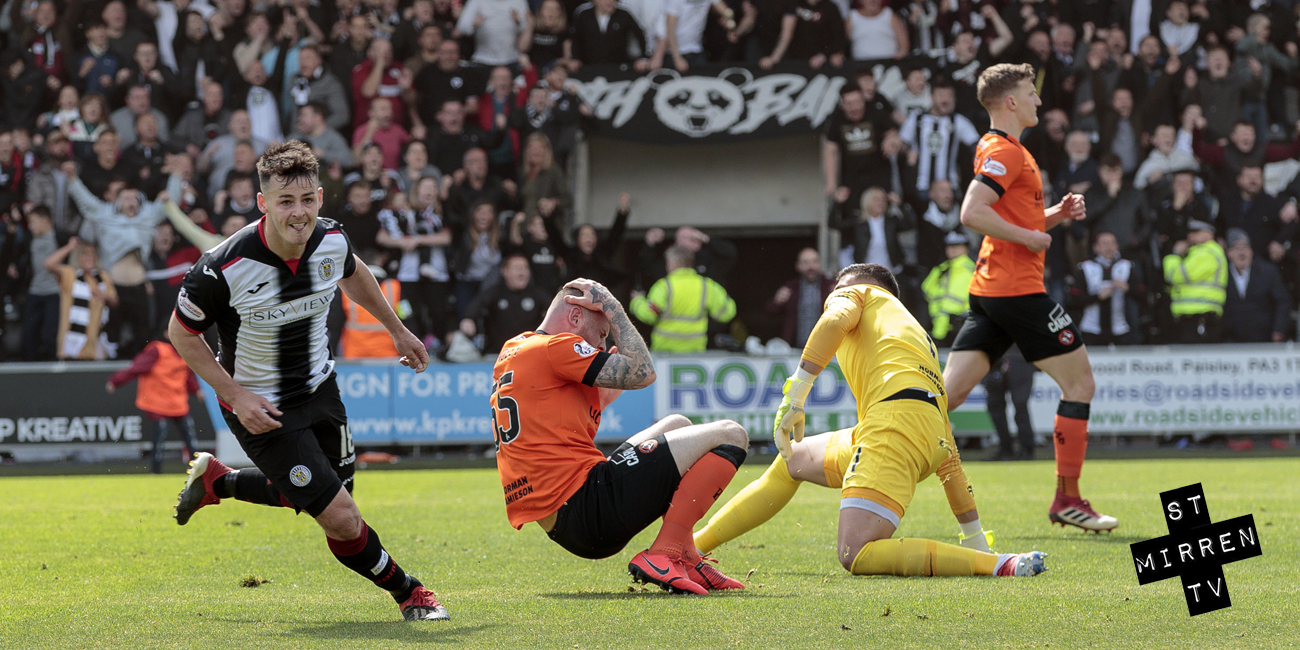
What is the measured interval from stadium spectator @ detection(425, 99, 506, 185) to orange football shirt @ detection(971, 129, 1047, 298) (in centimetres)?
1132

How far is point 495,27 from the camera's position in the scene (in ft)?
62.6

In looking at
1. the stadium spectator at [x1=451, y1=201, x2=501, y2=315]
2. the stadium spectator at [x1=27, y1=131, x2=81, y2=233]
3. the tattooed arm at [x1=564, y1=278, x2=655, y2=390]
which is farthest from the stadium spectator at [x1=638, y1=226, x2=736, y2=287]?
the tattooed arm at [x1=564, y1=278, x2=655, y2=390]

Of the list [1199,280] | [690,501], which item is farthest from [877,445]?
[1199,280]

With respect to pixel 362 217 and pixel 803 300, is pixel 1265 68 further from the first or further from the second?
pixel 362 217

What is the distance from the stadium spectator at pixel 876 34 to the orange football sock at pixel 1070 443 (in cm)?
1207

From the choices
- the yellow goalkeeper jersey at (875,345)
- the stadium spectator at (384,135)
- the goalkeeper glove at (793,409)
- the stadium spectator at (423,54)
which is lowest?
the goalkeeper glove at (793,409)

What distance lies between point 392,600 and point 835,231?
547 inches

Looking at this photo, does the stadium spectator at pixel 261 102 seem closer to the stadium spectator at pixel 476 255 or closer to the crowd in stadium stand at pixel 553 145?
the crowd in stadium stand at pixel 553 145

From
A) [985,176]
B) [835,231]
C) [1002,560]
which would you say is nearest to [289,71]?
[835,231]

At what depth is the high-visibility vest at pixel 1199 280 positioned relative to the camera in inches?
634

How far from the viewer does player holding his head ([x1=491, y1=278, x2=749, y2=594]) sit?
512 cm

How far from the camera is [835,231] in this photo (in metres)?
18.6

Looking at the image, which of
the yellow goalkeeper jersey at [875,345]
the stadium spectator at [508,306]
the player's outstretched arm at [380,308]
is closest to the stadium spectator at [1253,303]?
the stadium spectator at [508,306]

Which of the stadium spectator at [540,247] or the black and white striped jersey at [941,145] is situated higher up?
the black and white striped jersey at [941,145]
